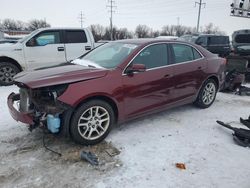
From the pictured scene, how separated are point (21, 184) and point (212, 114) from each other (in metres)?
4.01

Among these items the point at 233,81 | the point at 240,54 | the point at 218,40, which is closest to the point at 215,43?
the point at 218,40

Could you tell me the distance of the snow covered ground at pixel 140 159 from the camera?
2.91 metres

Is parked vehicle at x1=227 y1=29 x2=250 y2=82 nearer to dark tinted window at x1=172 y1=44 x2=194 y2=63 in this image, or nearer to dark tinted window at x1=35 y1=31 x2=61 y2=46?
dark tinted window at x1=172 y1=44 x2=194 y2=63

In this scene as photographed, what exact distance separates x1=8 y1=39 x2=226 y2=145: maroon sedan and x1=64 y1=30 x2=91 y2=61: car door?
3.71 m

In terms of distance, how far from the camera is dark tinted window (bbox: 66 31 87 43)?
8.39 m

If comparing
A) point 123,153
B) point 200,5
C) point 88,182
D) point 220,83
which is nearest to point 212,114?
point 220,83

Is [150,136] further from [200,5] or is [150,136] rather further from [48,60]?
[200,5]

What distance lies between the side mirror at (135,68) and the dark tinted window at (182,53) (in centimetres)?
112

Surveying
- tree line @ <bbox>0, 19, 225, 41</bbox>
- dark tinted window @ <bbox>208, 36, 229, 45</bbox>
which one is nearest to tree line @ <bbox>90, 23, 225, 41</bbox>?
tree line @ <bbox>0, 19, 225, 41</bbox>

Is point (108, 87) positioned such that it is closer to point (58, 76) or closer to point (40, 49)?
point (58, 76)

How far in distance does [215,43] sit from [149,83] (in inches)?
476

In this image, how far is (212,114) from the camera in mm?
5273

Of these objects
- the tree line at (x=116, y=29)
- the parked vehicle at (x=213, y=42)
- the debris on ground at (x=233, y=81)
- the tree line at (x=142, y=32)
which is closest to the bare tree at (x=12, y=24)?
the tree line at (x=116, y=29)

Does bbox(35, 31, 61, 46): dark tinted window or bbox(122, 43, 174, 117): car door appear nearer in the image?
bbox(122, 43, 174, 117): car door
